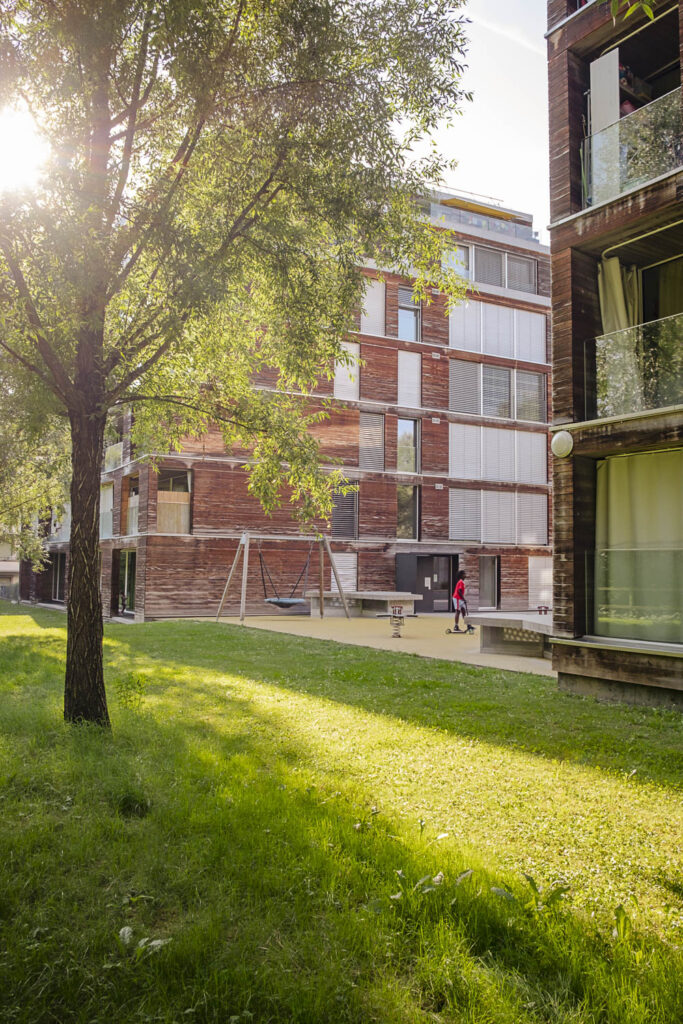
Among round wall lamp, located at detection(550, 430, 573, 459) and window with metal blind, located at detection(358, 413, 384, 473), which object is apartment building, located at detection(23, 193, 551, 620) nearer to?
window with metal blind, located at detection(358, 413, 384, 473)

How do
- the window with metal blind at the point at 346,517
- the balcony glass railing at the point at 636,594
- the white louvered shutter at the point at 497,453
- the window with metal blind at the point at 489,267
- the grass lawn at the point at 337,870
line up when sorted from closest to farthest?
the grass lawn at the point at 337,870, the balcony glass railing at the point at 636,594, the window with metal blind at the point at 346,517, the white louvered shutter at the point at 497,453, the window with metal blind at the point at 489,267

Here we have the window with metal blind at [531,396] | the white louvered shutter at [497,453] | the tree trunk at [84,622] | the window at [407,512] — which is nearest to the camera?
the tree trunk at [84,622]

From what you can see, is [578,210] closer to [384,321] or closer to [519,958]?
[519,958]

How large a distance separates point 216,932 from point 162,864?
0.80 metres

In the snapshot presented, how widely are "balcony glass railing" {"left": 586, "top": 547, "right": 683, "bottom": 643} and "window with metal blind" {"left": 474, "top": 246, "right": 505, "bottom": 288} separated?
25.5m

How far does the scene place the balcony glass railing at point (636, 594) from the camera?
928cm

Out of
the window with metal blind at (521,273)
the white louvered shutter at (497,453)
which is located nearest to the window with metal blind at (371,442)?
the white louvered shutter at (497,453)

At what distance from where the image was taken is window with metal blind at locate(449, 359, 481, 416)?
32.3 meters

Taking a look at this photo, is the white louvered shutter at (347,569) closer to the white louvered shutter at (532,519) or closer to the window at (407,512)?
the window at (407,512)

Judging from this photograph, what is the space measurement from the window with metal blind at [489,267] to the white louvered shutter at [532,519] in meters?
9.70

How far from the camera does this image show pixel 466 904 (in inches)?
134

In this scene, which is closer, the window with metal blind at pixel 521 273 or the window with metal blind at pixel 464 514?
the window with metal blind at pixel 464 514

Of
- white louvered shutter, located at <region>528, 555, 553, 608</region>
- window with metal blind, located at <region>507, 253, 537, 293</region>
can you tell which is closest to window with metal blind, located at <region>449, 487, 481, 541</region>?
white louvered shutter, located at <region>528, 555, 553, 608</region>

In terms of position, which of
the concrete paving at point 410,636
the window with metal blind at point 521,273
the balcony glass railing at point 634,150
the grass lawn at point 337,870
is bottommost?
the concrete paving at point 410,636
